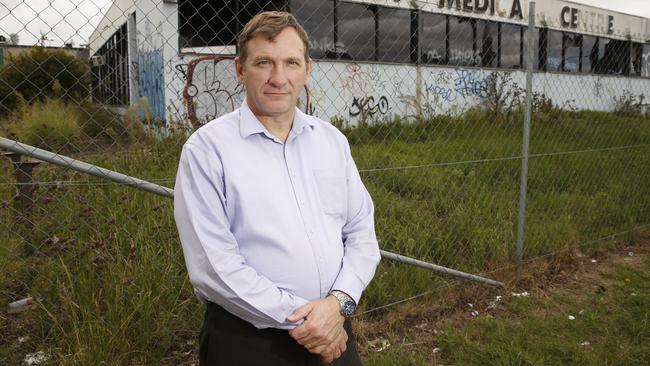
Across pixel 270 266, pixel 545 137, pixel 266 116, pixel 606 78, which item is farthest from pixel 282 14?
pixel 606 78

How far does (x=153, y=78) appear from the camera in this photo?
1088 centimetres

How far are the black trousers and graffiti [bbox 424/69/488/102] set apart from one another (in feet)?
38.8

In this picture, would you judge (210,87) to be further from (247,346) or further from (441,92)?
(247,346)

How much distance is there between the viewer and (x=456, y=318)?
368 centimetres

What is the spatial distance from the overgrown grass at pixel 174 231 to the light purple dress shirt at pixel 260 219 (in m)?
1.30

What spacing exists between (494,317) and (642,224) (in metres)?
2.94

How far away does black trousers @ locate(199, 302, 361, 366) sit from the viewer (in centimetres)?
167

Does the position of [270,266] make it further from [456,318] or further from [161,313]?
[456,318]

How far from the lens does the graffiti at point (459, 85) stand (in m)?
13.4

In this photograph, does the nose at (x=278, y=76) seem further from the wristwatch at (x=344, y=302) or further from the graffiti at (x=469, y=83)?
the graffiti at (x=469, y=83)

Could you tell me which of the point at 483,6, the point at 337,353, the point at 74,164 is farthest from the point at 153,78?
the point at 337,353

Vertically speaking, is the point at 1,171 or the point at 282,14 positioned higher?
the point at 282,14

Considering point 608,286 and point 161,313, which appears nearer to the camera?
point 161,313

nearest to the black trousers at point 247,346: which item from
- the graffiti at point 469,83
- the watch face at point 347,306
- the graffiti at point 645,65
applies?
the watch face at point 347,306
